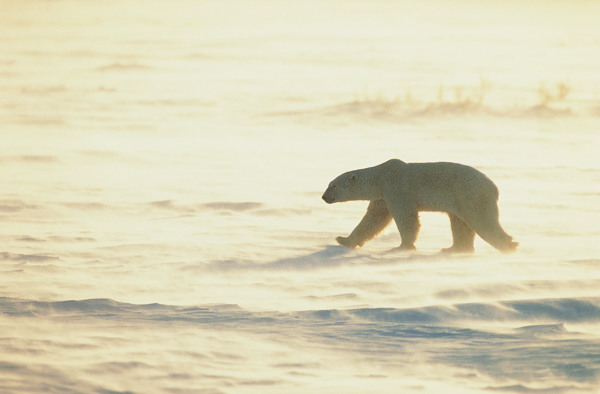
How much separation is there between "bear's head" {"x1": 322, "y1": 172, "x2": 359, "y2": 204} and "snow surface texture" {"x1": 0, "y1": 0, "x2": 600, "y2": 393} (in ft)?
1.34

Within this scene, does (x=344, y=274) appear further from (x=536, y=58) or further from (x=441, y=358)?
(x=536, y=58)

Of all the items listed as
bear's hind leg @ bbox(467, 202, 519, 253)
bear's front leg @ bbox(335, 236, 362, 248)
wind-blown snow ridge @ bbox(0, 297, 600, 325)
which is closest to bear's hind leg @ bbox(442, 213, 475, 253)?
bear's hind leg @ bbox(467, 202, 519, 253)

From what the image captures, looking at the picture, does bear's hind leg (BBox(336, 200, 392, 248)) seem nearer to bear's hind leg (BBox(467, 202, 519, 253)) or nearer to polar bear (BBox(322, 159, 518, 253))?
polar bear (BBox(322, 159, 518, 253))

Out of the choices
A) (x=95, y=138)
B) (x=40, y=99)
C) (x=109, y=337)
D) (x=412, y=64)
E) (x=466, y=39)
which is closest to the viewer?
(x=109, y=337)

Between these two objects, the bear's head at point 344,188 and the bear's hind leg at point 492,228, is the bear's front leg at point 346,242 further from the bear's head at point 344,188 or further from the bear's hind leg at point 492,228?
the bear's hind leg at point 492,228

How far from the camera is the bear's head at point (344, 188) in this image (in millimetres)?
9227

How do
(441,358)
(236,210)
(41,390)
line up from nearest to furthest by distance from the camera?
(41,390), (441,358), (236,210)

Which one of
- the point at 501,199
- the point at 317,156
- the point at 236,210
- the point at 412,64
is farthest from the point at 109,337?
the point at 412,64

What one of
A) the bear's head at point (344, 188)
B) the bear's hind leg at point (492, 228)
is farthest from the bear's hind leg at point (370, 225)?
the bear's hind leg at point (492, 228)

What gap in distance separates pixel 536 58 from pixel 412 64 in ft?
11.4

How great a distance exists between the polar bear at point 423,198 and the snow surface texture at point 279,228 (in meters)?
0.26

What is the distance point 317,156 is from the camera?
51.4 ft

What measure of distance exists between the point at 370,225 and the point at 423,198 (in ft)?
2.02

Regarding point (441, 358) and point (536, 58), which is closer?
point (441, 358)
